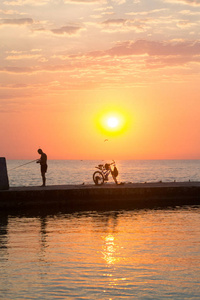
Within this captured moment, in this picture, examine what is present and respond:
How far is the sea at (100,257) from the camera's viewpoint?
10898 mm

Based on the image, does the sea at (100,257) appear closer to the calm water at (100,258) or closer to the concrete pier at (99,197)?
the calm water at (100,258)

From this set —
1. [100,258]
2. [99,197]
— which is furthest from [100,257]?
[99,197]

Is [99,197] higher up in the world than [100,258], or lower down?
higher up

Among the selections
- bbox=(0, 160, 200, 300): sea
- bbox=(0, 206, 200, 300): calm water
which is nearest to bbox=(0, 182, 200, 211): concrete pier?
bbox=(0, 160, 200, 300): sea

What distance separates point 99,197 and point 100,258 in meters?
14.4

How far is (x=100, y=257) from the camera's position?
14312mm

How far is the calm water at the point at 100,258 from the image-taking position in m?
10.9

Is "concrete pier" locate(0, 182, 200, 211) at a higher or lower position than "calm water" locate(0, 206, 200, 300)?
higher

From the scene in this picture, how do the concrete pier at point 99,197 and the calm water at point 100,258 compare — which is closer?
the calm water at point 100,258

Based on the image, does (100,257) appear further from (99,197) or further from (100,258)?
(99,197)

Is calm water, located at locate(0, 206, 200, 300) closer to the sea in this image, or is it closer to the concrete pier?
the sea

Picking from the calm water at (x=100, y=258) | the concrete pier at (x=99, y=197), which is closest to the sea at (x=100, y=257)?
the calm water at (x=100, y=258)

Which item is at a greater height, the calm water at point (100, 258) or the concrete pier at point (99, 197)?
the concrete pier at point (99, 197)

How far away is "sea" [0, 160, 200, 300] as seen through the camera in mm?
10898
